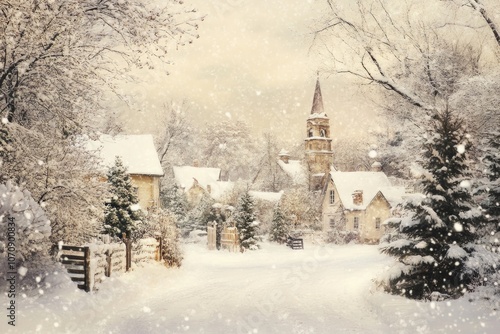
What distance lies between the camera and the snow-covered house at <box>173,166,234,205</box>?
61.2 m

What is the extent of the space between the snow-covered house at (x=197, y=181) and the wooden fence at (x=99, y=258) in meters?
40.8

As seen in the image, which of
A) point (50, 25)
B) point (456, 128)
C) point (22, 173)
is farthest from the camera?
point (456, 128)

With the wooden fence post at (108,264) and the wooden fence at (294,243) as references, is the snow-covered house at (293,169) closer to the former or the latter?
the wooden fence at (294,243)

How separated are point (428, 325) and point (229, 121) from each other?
7095cm

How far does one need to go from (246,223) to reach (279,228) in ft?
23.3

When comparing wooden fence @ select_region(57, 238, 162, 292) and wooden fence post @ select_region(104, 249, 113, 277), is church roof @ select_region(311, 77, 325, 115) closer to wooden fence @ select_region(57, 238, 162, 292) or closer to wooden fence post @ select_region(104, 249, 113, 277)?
wooden fence @ select_region(57, 238, 162, 292)

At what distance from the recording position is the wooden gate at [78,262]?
12.6 metres

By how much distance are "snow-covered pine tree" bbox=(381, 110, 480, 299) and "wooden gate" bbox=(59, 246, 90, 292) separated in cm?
779

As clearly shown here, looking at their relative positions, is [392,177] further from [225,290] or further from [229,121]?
[225,290]

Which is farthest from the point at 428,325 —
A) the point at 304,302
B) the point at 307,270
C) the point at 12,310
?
the point at 307,270

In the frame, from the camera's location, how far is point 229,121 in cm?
7906

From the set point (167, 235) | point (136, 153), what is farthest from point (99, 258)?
point (136, 153)

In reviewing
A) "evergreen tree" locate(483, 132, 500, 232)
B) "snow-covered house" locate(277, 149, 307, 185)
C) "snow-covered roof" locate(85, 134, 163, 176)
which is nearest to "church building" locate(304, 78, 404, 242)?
"snow-covered house" locate(277, 149, 307, 185)

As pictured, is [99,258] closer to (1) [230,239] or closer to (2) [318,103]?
(1) [230,239]
